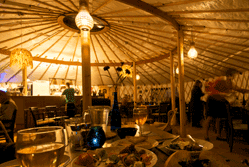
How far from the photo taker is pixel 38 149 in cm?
30

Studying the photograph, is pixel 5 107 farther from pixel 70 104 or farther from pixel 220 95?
pixel 220 95

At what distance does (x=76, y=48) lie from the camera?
505 cm

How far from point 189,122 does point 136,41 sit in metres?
3.15

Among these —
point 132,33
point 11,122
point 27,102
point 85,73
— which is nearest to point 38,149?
point 85,73

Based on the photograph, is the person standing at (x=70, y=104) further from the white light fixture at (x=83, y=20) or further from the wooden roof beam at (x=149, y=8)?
the wooden roof beam at (x=149, y=8)

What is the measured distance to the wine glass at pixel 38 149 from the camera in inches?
11.6

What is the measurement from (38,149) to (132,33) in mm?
3650

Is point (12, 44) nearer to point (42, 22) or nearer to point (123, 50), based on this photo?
point (42, 22)

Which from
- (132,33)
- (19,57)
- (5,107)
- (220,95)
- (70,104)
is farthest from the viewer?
(70,104)

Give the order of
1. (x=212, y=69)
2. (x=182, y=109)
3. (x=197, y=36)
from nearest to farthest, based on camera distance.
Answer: (x=182, y=109), (x=197, y=36), (x=212, y=69)

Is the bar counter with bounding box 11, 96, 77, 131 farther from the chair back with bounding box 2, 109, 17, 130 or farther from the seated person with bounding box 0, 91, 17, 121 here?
the chair back with bounding box 2, 109, 17, 130

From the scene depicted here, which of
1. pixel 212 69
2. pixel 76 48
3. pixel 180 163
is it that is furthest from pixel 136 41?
pixel 180 163

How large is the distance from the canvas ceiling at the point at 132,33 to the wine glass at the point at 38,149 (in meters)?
0.79

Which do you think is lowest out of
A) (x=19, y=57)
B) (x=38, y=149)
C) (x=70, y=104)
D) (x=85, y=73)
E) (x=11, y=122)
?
(x=11, y=122)
